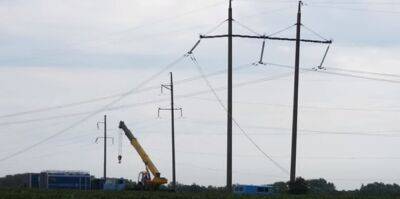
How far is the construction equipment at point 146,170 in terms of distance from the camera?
284ft

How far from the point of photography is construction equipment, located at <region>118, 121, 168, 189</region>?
284 ft

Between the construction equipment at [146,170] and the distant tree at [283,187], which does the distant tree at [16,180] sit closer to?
the construction equipment at [146,170]

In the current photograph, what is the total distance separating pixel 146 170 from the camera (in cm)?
9044

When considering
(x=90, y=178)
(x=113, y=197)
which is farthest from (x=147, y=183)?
(x=113, y=197)

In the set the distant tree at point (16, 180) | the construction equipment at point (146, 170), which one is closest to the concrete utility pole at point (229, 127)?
the construction equipment at point (146, 170)

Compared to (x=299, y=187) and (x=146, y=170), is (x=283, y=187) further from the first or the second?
(x=146, y=170)

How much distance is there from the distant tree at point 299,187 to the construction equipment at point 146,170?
87.3 ft

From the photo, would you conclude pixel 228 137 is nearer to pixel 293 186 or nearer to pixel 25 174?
pixel 293 186

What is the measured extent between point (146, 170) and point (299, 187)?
33196 mm

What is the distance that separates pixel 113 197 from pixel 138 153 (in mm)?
49768

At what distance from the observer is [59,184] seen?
310 feet

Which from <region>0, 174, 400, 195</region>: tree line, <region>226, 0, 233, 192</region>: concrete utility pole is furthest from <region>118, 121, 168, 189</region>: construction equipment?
<region>226, 0, 233, 192</region>: concrete utility pole

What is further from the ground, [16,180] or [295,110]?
[295,110]

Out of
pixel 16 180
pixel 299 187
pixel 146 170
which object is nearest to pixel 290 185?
pixel 299 187
